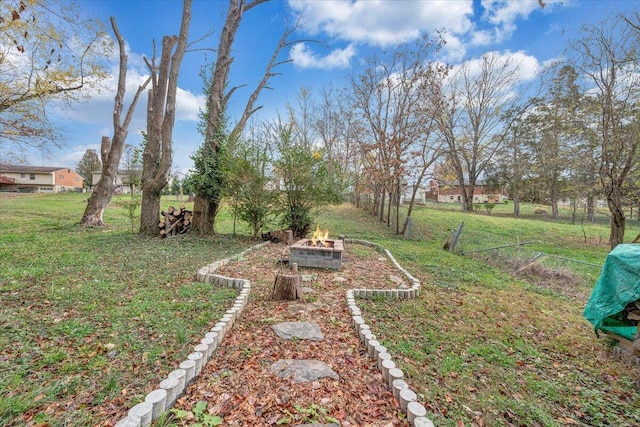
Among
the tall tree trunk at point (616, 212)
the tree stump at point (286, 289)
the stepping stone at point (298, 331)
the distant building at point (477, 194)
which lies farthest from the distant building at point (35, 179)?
the tall tree trunk at point (616, 212)

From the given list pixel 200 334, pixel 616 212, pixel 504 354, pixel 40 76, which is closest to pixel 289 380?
pixel 200 334

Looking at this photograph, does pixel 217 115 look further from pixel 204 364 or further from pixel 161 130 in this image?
pixel 204 364

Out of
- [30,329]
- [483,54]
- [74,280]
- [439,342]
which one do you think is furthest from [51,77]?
[483,54]

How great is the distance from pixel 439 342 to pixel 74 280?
5.05 m

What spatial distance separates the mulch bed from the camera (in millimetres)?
2012

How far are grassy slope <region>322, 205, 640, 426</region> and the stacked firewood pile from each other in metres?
6.39

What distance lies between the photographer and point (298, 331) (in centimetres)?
318

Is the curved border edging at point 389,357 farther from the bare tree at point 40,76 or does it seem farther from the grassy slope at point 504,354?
the bare tree at point 40,76

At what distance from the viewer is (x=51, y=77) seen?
9.09 metres

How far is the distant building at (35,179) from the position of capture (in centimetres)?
3703

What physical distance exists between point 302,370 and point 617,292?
11.6ft

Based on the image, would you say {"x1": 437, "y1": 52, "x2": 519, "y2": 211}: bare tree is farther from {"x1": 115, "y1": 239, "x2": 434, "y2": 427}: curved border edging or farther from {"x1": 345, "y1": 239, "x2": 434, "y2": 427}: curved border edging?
{"x1": 115, "y1": 239, "x2": 434, "y2": 427}: curved border edging

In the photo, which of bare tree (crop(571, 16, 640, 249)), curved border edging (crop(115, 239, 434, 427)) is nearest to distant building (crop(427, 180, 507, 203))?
bare tree (crop(571, 16, 640, 249))

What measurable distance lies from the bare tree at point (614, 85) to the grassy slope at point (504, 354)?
5.61 metres
